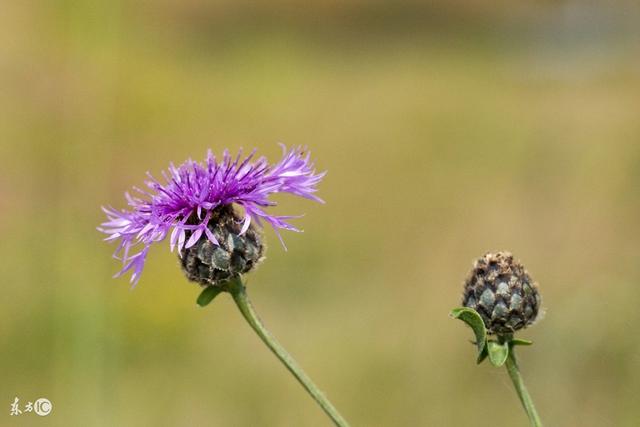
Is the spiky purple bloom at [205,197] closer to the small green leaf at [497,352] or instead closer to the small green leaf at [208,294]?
the small green leaf at [208,294]

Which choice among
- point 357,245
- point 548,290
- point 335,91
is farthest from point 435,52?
point 548,290

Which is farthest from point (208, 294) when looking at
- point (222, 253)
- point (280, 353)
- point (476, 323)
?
point (476, 323)

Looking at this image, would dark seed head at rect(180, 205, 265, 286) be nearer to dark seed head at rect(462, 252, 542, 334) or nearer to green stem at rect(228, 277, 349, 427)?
green stem at rect(228, 277, 349, 427)

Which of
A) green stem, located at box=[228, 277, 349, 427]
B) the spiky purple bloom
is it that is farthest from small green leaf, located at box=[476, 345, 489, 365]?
the spiky purple bloom

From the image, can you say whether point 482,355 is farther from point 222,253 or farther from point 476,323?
point 222,253

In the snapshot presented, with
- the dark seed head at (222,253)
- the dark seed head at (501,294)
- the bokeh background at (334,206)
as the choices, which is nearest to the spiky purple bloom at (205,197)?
the dark seed head at (222,253)

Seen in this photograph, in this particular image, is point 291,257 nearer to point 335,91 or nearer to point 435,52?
point 335,91

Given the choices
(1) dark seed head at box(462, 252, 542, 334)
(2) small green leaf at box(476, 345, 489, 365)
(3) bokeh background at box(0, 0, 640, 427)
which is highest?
(1) dark seed head at box(462, 252, 542, 334)

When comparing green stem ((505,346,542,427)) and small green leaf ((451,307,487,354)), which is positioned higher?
small green leaf ((451,307,487,354))
